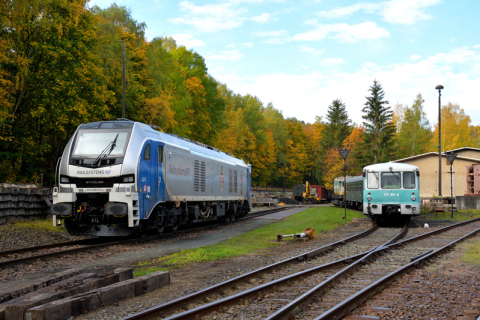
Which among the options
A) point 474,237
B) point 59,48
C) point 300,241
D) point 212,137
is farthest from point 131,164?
point 212,137

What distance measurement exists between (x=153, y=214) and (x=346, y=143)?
6136 centimetres

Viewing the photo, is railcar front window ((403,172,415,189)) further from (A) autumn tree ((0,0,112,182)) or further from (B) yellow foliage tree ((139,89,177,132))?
(B) yellow foliage tree ((139,89,177,132))

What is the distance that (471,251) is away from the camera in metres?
12.5

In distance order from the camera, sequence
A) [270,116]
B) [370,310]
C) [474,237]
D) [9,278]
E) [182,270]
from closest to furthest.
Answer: [370,310] < [9,278] < [182,270] < [474,237] < [270,116]

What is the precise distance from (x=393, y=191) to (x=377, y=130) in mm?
42150

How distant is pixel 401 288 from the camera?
A: 298 inches

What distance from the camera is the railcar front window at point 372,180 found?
21.4 m

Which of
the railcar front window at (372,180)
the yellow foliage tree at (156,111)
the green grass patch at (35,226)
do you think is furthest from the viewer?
the yellow foliage tree at (156,111)

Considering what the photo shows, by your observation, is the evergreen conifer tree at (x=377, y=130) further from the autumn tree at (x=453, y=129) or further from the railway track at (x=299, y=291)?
the railway track at (x=299, y=291)

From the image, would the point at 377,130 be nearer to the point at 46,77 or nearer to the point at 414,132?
the point at 414,132

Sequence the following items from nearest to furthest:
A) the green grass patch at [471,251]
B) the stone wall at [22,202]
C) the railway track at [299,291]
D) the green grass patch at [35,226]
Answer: the railway track at [299,291]
the green grass patch at [471,251]
the green grass patch at [35,226]
the stone wall at [22,202]

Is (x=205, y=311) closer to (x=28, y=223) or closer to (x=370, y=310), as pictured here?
(x=370, y=310)

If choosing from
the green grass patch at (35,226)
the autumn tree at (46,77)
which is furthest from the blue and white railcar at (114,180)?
the autumn tree at (46,77)

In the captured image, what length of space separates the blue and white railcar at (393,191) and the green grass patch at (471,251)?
5.56m
